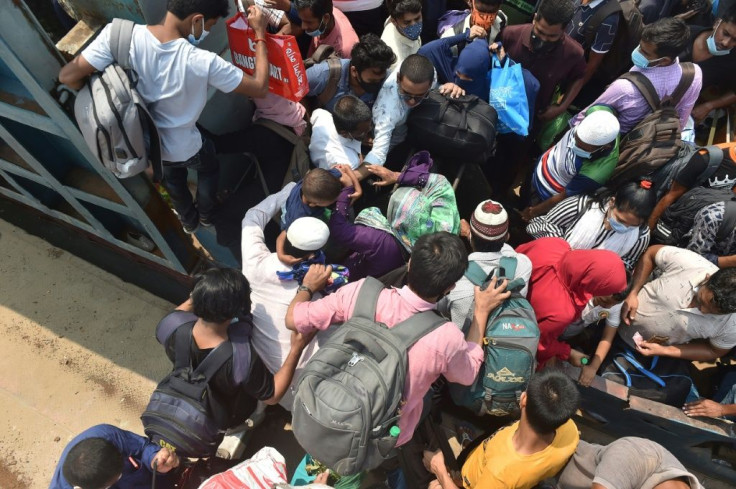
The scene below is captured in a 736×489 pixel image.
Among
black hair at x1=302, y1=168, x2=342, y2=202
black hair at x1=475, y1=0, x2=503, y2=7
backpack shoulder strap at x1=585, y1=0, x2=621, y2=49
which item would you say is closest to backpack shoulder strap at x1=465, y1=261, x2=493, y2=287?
black hair at x1=302, y1=168, x2=342, y2=202

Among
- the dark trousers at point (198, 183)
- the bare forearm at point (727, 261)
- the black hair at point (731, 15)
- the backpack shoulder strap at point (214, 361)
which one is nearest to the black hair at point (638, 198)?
the bare forearm at point (727, 261)

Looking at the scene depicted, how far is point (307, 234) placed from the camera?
2.59m

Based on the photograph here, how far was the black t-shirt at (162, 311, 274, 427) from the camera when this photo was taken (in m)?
2.41

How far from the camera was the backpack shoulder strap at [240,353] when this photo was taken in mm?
2414

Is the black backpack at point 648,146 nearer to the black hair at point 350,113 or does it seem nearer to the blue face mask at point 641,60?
the blue face mask at point 641,60

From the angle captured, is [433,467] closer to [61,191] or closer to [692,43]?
[61,191]

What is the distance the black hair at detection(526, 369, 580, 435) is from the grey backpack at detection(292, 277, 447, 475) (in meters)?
0.60

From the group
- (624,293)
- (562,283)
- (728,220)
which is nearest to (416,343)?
(562,283)

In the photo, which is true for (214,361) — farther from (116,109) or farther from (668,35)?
(668,35)

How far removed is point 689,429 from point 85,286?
Result: 192 inches

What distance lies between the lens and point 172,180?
3.18m

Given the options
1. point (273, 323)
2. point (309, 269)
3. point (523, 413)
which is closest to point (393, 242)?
point (309, 269)

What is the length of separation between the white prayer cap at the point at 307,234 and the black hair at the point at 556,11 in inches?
97.3

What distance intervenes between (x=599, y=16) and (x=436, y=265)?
10.4 feet
